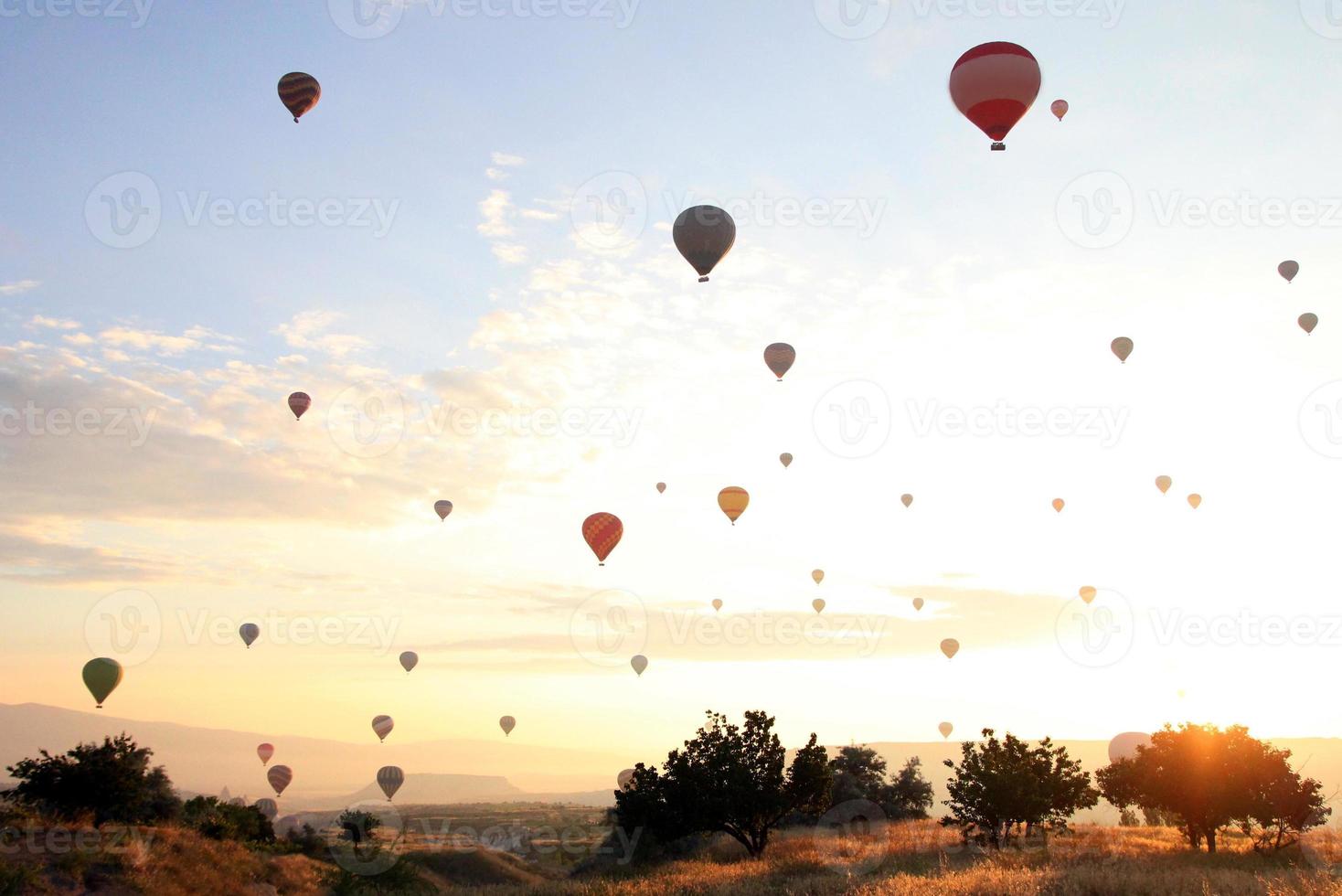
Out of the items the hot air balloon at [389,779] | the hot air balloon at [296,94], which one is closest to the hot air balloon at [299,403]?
the hot air balloon at [296,94]

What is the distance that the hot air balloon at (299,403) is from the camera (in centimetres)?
5419

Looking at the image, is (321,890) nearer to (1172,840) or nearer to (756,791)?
(756,791)

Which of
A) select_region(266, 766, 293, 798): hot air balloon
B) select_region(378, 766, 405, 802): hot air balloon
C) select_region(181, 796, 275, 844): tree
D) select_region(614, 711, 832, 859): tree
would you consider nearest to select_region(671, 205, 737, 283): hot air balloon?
select_region(614, 711, 832, 859): tree

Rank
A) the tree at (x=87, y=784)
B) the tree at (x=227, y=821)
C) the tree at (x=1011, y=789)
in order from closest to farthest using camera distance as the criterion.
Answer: the tree at (x=87, y=784) → the tree at (x=1011, y=789) → the tree at (x=227, y=821)

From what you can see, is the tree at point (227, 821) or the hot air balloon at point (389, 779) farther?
the hot air balloon at point (389, 779)

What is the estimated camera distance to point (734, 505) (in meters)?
58.0

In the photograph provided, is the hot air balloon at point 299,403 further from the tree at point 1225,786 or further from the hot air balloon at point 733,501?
the tree at point 1225,786

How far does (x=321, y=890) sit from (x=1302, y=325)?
180 ft

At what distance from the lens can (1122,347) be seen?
170ft

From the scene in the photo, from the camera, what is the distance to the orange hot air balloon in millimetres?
53844

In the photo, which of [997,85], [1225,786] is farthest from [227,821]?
Result: [997,85]

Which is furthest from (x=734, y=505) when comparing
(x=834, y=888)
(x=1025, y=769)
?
(x=834, y=888)

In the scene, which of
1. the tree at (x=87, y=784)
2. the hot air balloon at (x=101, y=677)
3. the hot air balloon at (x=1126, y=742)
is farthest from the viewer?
the hot air balloon at (x=1126, y=742)

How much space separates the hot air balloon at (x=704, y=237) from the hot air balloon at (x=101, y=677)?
37.6 meters
